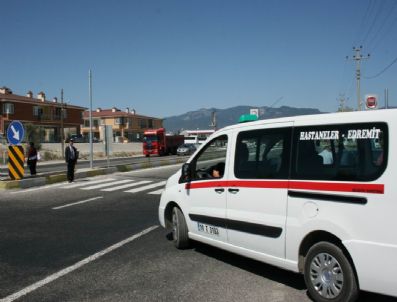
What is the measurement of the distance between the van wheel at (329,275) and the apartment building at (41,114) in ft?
210

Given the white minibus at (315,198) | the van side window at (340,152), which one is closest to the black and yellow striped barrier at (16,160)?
the white minibus at (315,198)

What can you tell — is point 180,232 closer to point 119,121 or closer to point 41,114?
point 41,114

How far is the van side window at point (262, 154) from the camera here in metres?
4.95

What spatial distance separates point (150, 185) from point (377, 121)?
13.6 meters

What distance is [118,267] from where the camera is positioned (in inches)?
232

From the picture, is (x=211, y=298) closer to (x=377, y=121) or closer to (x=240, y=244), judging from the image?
(x=240, y=244)

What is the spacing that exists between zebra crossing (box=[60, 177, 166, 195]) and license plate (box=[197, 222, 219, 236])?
8126 millimetres

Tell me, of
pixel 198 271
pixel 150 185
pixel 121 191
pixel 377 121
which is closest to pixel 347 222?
pixel 377 121

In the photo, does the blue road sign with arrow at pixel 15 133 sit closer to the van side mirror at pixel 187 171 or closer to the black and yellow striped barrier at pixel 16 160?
the black and yellow striped barrier at pixel 16 160

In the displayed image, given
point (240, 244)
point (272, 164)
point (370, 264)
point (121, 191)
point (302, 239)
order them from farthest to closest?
point (121, 191)
point (240, 244)
point (272, 164)
point (302, 239)
point (370, 264)

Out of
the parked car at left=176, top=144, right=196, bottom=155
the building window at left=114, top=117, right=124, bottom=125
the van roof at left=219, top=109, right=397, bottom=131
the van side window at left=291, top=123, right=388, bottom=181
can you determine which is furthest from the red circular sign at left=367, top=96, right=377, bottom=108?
the building window at left=114, top=117, right=124, bottom=125

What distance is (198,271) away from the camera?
565 centimetres

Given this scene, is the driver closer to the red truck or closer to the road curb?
the road curb

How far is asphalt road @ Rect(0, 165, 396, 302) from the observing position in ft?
15.9
